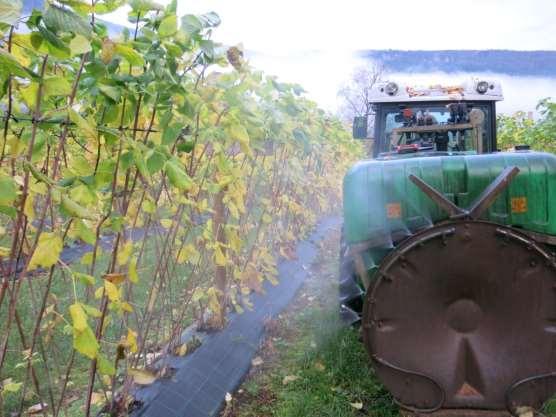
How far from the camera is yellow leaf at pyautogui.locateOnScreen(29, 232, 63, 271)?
3.80ft

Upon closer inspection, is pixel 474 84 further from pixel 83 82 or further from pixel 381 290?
pixel 83 82

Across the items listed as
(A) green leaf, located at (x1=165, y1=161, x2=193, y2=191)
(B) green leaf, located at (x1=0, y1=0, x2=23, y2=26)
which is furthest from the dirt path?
(B) green leaf, located at (x1=0, y1=0, x2=23, y2=26)

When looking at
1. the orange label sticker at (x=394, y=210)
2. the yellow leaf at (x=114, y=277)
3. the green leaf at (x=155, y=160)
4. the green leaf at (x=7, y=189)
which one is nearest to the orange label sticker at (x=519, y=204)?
the orange label sticker at (x=394, y=210)

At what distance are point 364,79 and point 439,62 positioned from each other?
10290mm

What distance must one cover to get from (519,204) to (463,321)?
0.74 metres

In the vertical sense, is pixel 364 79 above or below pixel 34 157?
above

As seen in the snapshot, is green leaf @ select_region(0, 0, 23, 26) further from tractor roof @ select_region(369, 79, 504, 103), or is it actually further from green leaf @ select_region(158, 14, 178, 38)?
tractor roof @ select_region(369, 79, 504, 103)

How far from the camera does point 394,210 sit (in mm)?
2783

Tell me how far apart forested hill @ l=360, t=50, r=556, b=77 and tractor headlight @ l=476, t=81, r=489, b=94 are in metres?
30.5

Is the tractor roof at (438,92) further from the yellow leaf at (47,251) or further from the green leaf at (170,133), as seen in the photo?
the yellow leaf at (47,251)

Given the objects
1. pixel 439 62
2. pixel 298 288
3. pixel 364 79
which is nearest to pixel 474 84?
pixel 298 288

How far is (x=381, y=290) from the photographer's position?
246 centimetres

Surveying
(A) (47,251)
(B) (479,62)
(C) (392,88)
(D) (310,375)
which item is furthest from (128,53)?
(B) (479,62)

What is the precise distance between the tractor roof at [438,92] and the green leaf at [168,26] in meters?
3.12
